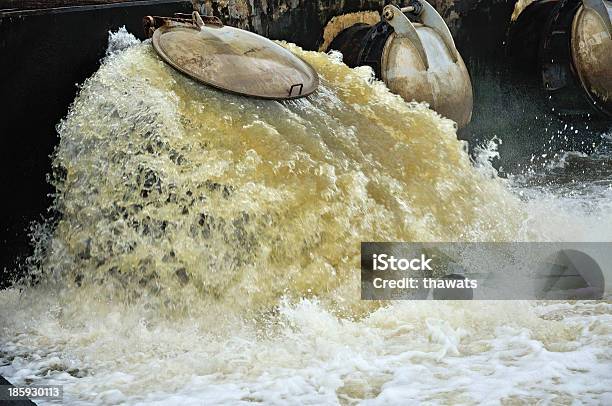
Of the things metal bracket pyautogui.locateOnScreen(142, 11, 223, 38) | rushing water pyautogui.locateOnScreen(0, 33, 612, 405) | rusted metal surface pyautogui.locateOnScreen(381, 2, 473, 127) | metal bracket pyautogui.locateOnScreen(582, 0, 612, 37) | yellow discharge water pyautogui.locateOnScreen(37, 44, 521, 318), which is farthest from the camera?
metal bracket pyautogui.locateOnScreen(582, 0, 612, 37)

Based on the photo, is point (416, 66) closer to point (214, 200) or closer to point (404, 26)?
point (404, 26)

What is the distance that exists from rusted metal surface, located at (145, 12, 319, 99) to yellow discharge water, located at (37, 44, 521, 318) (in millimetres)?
81

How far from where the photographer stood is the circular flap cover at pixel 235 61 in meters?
3.97

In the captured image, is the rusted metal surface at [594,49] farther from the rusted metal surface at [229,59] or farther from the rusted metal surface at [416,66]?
the rusted metal surface at [229,59]

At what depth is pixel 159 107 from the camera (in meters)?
3.73

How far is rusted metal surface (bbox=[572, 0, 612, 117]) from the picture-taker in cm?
548

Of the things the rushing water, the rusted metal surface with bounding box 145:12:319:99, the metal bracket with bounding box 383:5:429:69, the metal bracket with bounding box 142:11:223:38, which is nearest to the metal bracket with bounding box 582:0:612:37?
the metal bracket with bounding box 383:5:429:69

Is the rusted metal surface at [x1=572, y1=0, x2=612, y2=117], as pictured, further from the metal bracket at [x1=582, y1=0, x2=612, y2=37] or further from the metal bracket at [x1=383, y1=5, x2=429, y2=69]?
the metal bracket at [x1=383, y1=5, x2=429, y2=69]

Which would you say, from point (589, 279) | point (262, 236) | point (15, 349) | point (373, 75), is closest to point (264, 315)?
point (262, 236)

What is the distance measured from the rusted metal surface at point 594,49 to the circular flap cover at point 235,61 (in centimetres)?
224

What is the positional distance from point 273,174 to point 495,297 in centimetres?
117

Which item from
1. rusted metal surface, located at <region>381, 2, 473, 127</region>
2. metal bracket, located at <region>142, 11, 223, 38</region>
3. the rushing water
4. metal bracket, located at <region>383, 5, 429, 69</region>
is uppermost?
metal bracket, located at <region>142, 11, 223, 38</region>

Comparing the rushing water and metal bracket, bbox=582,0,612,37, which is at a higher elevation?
metal bracket, bbox=582,0,612,37

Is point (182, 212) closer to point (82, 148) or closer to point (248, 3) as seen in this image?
point (82, 148)
